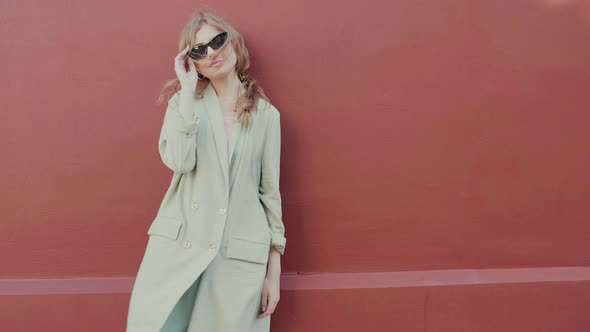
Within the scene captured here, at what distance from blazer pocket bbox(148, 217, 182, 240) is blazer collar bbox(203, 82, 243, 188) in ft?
0.88

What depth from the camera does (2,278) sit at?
2635mm

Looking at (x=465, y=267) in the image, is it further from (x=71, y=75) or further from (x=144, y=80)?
(x=71, y=75)

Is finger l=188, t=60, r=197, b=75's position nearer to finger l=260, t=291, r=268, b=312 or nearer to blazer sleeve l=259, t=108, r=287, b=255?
blazer sleeve l=259, t=108, r=287, b=255

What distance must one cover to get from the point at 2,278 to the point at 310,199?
155 cm

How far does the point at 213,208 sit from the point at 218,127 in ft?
1.12

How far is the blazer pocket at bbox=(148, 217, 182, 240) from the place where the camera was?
7.21ft

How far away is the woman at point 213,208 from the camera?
7.09 feet

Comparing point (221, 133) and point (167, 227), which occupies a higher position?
point (221, 133)

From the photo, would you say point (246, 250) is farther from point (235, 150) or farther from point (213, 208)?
point (235, 150)

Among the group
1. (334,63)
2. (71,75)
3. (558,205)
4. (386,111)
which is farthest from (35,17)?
(558,205)

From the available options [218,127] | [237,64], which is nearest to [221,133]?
Answer: [218,127]

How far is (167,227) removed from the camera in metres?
2.22

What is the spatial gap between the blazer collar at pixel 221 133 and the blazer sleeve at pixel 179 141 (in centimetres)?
11

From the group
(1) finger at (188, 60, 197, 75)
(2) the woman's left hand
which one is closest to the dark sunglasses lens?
(1) finger at (188, 60, 197, 75)
